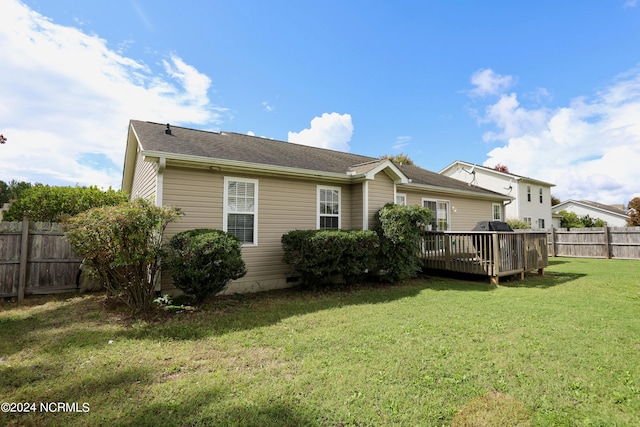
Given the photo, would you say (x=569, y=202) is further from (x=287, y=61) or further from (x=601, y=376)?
(x=601, y=376)

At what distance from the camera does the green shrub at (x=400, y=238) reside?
8055 millimetres

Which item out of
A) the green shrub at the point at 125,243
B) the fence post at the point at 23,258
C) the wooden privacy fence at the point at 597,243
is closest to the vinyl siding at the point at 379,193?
the green shrub at the point at 125,243

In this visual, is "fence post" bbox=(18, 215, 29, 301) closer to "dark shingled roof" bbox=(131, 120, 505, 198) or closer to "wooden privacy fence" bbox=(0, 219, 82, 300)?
"wooden privacy fence" bbox=(0, 219, 82, 300)

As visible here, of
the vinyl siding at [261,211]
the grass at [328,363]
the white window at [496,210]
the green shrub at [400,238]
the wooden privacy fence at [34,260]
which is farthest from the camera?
the white window at [496,210]

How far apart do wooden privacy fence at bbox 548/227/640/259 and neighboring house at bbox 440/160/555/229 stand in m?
5.98

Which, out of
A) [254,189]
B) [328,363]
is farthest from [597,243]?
[328,363]

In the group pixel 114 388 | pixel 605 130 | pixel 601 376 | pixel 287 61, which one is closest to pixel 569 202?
pixel 605 130

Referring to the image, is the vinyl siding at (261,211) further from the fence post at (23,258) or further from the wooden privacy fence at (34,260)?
the fence post at (23,258)

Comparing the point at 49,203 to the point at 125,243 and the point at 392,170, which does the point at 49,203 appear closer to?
the point at 125,243

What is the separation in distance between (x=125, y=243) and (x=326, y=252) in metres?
4.08

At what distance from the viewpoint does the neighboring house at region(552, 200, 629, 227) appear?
35000mm

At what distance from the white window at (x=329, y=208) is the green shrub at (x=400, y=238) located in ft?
4.49

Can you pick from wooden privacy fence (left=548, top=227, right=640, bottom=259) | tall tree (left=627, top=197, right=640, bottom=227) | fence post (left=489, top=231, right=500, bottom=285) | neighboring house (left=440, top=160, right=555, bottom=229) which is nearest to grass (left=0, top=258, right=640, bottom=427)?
fence post (left=489, top=231, right=500, bottom=285)

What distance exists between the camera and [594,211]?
119 feet
